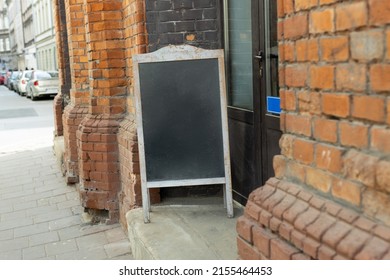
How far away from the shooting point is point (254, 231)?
7.61 feet

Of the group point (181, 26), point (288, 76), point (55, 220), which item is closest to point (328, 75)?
point (288, 76)

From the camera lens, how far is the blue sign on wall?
3622mm

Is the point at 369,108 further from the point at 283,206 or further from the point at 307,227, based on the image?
the point at 283,206

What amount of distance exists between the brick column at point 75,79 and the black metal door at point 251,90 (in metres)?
2.88

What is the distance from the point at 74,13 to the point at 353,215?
18.2 ft

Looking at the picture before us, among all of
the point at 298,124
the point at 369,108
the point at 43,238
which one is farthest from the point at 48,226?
the point at 369,108

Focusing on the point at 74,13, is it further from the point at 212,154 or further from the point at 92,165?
the point at 212,154

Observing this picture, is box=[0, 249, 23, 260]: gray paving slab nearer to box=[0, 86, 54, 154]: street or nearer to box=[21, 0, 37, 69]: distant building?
box=[0, 86, 54, 154]: street

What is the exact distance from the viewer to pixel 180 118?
12.7ft

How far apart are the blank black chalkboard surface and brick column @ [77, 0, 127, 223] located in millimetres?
1323

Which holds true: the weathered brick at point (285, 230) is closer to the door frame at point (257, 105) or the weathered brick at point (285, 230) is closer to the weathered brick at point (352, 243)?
the weathered brick at point (352, 243)

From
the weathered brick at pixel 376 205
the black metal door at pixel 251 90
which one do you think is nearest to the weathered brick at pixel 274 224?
the weathered brick at pixel 376 205

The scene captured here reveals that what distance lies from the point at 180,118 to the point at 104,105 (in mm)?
1611

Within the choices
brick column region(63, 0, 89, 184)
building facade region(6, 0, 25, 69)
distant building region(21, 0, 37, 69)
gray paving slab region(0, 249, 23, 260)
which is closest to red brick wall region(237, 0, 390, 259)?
gray paving slab region(0, 249, 23, 260)
